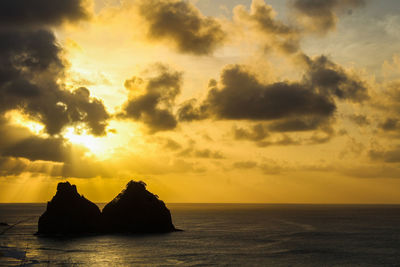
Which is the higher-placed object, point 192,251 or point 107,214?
point 107,214

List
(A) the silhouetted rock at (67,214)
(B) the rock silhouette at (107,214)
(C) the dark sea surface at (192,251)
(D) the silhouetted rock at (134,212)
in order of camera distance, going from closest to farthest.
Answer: (C) the dark sea surface at (192,251) → (A) the silhouetted rock at (67,214) → (B) the rock silhouette at (107,214) → (D) the silhouetted rock at (134,212)

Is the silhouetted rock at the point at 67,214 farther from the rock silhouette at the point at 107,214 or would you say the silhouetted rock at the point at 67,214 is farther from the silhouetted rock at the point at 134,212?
the silhouetted rock at the point at 134,212

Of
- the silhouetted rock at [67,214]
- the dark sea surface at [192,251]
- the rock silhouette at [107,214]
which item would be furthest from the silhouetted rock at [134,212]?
the dark sea surface at [192,251]

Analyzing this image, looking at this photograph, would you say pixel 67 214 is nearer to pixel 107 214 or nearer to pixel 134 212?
pixel 107 214

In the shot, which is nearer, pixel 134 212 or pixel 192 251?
pixel 192 251

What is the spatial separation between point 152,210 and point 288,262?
59336 mm

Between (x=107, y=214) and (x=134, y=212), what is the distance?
853 centimetres

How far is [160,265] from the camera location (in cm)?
6694

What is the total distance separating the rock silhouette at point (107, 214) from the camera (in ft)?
362

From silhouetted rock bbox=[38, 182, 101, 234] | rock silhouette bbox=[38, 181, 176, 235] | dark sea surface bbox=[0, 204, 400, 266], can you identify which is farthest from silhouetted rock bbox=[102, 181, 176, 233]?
dark sea surface bbox=[0, 204, 400, 266]

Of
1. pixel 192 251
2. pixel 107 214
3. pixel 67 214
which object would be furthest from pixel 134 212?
pixel 192 251

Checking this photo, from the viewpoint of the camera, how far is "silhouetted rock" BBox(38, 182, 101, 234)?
10981cm

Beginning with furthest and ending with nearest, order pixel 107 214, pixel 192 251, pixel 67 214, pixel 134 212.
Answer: pixel 134 212
pixel 107 214
pixel 67 214
pixel 192 251

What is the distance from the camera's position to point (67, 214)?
111 meters
